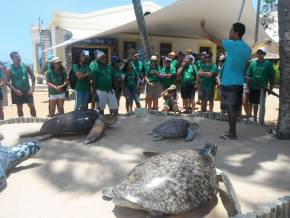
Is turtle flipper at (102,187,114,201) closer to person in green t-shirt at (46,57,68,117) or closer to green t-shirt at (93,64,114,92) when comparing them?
green t-shirt at (93,64,114,92)

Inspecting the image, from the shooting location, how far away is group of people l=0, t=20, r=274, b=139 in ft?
14.5

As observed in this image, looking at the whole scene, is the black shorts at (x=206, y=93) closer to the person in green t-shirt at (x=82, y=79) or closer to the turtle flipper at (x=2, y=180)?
the person in green t-shirt at (x=82, y=79)

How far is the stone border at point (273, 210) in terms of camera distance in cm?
234

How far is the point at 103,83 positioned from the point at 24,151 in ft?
8.06

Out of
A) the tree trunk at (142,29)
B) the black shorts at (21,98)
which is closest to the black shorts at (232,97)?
the black shorts at (21,98)

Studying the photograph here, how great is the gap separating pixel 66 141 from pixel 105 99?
1.56 metres

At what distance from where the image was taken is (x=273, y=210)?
7.97 ft

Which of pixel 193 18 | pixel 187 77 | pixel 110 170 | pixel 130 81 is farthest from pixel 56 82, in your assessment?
pixel 193 18

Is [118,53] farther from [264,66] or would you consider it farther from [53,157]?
[53,157]

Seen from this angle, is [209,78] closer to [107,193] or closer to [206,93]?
[206,93]

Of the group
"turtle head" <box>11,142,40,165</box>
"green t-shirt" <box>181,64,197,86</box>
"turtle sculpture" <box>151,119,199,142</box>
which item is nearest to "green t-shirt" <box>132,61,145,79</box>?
"green t-shirt" <box>181,64,197,86</box>

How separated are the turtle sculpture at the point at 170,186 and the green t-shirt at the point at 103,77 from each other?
3.25m

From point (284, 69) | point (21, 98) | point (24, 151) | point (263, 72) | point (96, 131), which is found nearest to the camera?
point (24, 151)

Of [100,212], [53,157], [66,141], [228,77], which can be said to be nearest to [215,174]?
[100,212]
